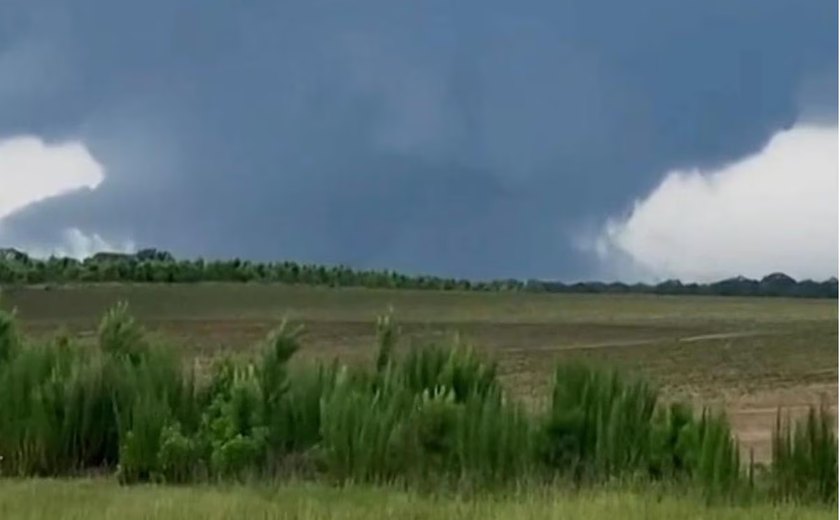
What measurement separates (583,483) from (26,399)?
17.1 feet

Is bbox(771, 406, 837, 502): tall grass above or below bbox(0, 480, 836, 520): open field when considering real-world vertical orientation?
above

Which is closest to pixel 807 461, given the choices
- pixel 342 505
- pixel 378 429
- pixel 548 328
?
pixel 378 429

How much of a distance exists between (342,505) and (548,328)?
25.9 m

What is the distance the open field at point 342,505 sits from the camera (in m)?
9.22

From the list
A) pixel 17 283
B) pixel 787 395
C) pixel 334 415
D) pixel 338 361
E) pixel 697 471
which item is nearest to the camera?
pixel 697 471

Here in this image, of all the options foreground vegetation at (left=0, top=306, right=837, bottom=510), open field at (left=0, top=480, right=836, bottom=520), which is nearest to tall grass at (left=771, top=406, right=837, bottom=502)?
foreground vegetation at (left=0, top=306, right=837, bottom=510)

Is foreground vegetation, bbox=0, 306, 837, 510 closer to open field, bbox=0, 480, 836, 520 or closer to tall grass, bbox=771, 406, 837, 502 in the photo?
tall grass, bbox=771, 406, 837, 502

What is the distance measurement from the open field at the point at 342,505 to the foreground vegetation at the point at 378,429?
1.93ft

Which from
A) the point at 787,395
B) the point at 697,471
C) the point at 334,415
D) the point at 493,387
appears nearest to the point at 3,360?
the point at 334,415

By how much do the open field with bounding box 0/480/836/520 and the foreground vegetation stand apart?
59 cm

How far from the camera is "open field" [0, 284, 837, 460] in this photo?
1972cm

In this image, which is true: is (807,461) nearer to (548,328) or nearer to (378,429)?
(378,429)

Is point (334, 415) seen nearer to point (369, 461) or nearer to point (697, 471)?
point (369, 461)

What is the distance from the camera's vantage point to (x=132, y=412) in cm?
1212
